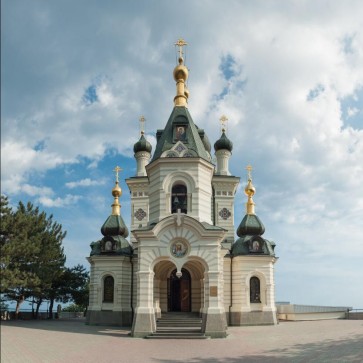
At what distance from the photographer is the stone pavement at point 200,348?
14625 millimetres

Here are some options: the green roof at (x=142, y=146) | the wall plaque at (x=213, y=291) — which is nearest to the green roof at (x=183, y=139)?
the wall plaque at (x=213, y=291)

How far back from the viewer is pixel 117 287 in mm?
28484

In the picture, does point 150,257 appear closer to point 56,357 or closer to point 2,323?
point 56,357

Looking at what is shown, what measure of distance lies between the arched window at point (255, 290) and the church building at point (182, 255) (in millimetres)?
63

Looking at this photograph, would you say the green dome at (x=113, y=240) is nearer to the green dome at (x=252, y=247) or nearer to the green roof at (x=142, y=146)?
the green dome at (x=252, y=247)

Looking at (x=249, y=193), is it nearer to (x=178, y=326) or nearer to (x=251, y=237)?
(x=251, y=237)

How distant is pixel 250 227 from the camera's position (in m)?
30.2

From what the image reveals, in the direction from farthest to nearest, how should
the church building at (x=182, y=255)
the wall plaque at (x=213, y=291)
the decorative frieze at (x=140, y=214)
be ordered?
the decorative frieze at (x=140, y=214)
the church building at (x=182, y=255)
the wall plaque at (x=213, y=291)

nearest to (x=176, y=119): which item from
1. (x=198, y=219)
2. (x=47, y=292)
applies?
(x=198, y=219)

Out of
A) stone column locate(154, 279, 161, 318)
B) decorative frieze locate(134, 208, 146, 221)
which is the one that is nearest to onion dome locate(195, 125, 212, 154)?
decorative frieze locate(134, 208, 146, 221)

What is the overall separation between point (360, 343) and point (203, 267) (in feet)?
28.5

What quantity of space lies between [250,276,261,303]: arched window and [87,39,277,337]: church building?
0.06 m

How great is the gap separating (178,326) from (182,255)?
3.76m

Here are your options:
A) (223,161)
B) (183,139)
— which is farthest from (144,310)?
(223,161)
